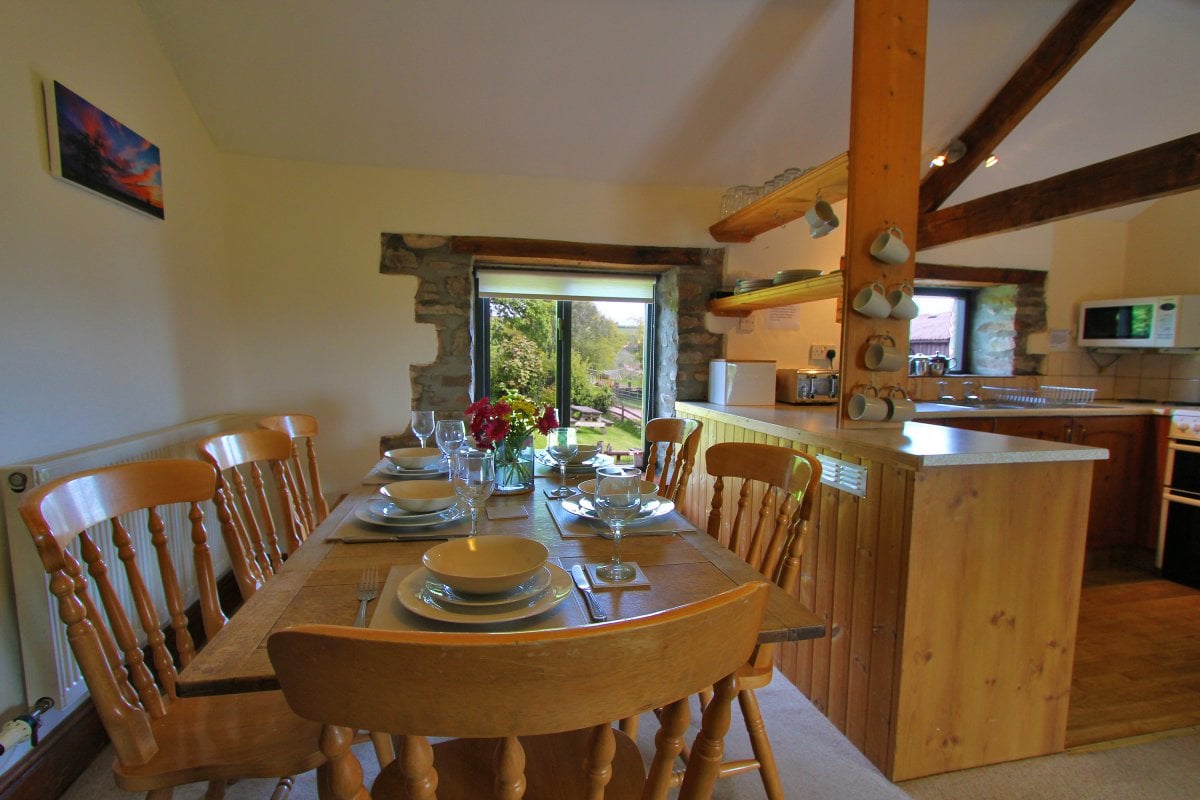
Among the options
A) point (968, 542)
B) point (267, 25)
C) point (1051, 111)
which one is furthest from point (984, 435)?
point (267, 25)

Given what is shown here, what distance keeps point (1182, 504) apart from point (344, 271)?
15.0ft

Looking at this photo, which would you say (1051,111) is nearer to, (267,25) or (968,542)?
(968,542)

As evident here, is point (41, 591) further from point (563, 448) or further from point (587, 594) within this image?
point (587, 594)

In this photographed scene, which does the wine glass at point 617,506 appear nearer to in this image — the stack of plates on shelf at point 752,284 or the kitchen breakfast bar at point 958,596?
the kitchen breakfast bar at point 958,596

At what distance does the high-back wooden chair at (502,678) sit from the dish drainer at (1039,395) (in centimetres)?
376

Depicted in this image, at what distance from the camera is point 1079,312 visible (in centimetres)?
363

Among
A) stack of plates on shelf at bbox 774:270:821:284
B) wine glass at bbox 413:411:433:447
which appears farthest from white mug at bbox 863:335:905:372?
wine glass at bbox 413:411:433:447

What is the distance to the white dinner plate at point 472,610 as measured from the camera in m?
0.84

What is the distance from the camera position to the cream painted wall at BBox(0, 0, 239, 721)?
1.47 meters

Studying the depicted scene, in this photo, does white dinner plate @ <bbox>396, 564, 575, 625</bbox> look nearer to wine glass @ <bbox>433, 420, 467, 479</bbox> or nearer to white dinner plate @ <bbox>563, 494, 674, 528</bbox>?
white dinner plate @ <bbox>563, 494, 674, 528</bbox>

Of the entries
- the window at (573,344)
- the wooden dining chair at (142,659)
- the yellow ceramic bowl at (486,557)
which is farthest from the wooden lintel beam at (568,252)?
the yellow ceramic bowl at (486,557)

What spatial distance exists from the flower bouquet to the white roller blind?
149 cm

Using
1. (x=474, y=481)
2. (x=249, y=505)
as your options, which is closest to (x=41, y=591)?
(x=249, y=505)

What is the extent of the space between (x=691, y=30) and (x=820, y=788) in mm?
2631
